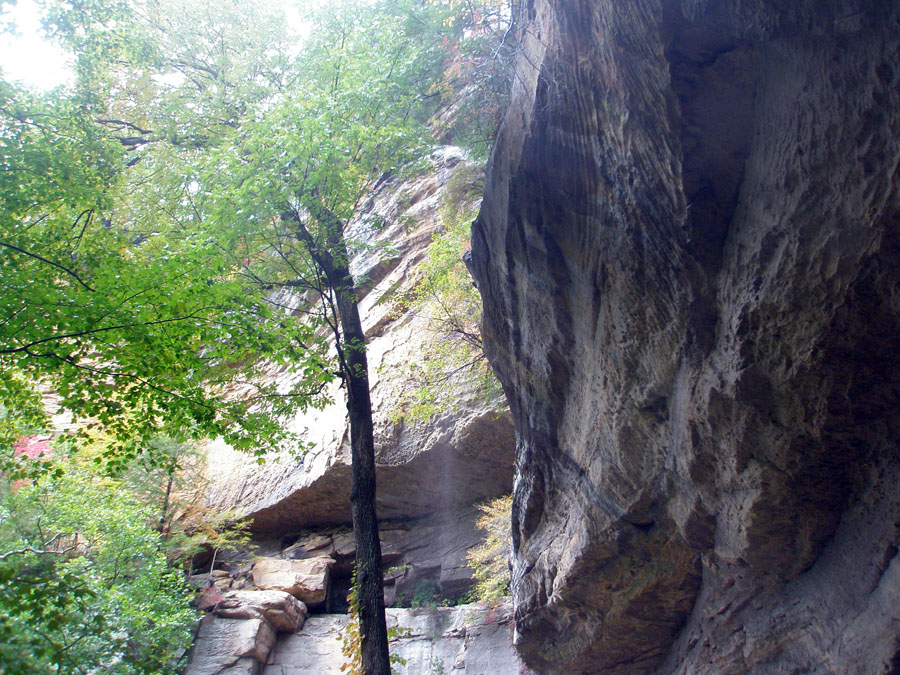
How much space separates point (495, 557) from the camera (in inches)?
523

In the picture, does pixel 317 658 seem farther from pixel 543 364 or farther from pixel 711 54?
pixel 711 54

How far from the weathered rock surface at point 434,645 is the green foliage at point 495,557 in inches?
21.9

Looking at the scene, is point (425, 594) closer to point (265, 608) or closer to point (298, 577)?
point (298, 577)

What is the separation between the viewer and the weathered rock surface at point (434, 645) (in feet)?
40.5

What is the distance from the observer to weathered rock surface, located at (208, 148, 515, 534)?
45.8 feet

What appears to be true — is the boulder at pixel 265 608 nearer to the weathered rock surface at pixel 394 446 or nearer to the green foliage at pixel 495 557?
the weathered rock surface at pixel 394 446

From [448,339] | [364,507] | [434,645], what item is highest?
[448,339]

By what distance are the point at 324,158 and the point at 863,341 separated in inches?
288

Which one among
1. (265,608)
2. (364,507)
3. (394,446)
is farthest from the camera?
(394,446)

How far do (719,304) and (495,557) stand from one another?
1028cm

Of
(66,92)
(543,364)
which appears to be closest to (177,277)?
(543,364)

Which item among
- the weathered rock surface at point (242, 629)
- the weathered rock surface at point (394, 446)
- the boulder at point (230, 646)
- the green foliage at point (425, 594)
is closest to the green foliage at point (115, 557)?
the boulder at point (230, 646)

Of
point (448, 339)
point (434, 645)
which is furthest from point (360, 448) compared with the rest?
point (434, 645)

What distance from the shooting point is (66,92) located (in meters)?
8.60
